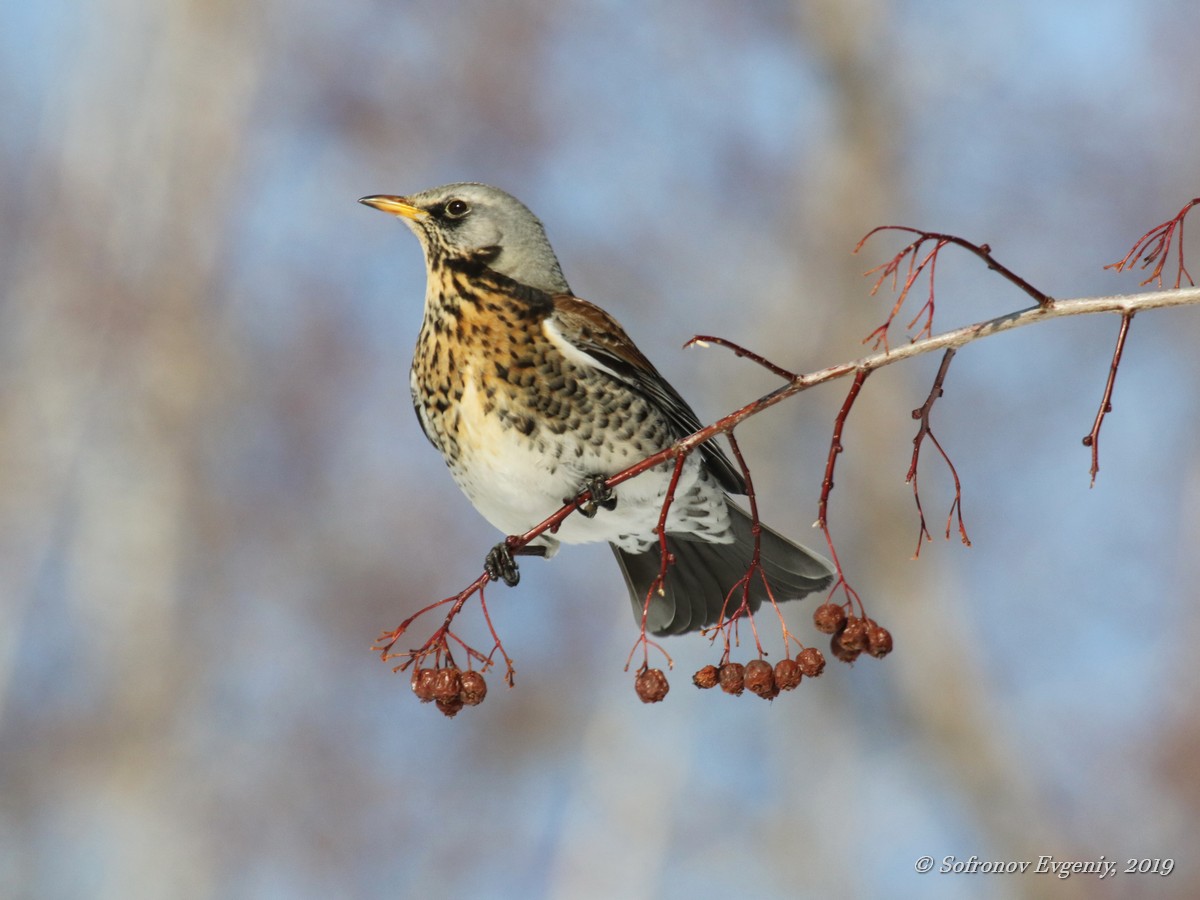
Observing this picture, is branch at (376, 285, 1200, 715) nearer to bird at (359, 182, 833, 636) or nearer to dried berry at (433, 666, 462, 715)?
dried berry at (433, 666, 462, 715)

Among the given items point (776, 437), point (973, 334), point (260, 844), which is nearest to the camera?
point (973, 334)

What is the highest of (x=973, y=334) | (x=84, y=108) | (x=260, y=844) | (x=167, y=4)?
(x=167, y=4)

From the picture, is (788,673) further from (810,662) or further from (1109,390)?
(1109,390)

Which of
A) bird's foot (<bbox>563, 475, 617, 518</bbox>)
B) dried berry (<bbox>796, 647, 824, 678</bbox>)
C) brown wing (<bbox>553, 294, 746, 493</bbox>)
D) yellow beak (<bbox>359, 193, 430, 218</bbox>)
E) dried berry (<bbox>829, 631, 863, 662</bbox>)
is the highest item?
yellow beak (<bbox>359, 193, 430, 218</bbox>)

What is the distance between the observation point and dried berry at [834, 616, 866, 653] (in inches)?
95.3

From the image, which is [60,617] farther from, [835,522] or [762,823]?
[835,522]

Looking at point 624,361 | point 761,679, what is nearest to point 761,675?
point 761,679

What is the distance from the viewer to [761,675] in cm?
245

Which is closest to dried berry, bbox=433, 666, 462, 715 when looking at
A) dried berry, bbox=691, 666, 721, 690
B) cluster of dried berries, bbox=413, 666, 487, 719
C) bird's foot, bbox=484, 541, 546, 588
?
cluster of dried berries, bbox=413, 666, 487, 719

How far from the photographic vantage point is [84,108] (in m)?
9.10

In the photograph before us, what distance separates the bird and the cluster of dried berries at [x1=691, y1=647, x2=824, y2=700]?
2.59ft

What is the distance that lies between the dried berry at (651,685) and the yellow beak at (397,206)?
159 cm

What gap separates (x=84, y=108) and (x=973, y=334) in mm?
8449

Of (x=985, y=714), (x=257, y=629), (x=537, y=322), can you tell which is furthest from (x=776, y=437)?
(x=537, y=322)
